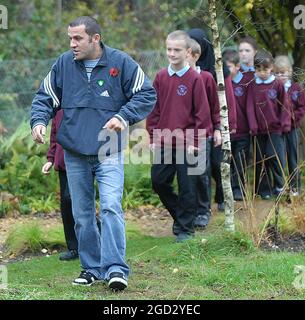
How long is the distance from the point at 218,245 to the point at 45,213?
321 cm

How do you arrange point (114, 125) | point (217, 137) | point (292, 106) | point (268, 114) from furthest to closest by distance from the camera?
point (292, 106) → point (268, 114) → point (217, 137) → point (114, 125)

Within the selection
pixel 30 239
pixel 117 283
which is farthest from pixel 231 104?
pixel 117 283

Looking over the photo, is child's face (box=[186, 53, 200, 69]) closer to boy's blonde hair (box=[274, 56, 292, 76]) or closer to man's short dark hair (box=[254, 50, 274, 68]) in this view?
man's short dark hair (box=[254, 50, 274, 68])

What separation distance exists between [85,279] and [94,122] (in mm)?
1193

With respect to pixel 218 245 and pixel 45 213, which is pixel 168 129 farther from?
pixel 45 213

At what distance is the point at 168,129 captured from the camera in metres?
8.52

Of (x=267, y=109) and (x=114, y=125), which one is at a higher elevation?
(x=114, y=125)

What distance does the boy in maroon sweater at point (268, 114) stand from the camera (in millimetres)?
10539

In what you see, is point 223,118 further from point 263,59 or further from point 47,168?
point 263,59

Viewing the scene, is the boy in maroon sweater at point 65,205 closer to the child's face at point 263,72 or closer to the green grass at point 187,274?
the green grass at point 187,274

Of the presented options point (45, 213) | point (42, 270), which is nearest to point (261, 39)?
point (45, 213)

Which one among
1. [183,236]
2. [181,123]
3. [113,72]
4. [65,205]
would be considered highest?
[113,72]

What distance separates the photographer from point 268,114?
1062cm

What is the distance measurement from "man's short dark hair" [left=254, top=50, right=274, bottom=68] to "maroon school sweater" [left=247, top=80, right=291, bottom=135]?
0.80 ft
